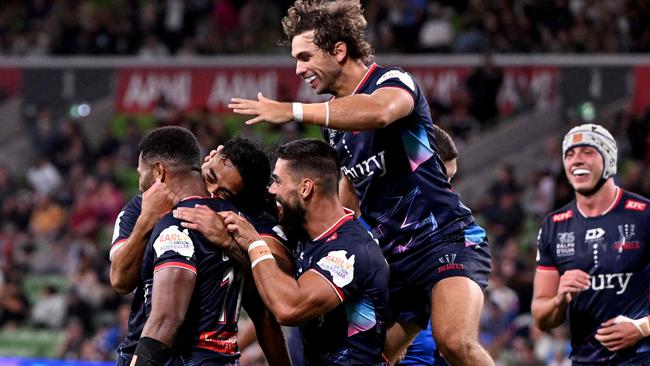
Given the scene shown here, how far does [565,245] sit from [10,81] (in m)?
16.4

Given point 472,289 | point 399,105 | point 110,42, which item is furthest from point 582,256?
point 110,42


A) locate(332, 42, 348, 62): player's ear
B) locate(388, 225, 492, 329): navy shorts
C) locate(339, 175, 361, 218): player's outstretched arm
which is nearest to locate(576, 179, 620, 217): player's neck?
locate(388, 225, 492, 329): navy shorts

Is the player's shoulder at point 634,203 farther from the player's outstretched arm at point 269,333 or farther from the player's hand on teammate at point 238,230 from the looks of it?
the player's hand on teammate at point 238,230

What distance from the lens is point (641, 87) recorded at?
16.9 m

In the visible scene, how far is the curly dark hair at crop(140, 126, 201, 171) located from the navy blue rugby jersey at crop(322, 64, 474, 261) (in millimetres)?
941

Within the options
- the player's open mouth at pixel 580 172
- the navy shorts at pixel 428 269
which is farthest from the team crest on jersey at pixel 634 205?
the navy shorts at pixel 428 269

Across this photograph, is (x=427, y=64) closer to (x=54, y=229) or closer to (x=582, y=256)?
(x=54, y=229)

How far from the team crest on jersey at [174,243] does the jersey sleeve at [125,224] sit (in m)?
0.48

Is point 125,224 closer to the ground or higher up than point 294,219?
closer to the ground

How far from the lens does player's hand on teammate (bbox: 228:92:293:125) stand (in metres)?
5.25

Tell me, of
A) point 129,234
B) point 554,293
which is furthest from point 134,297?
point 554,293

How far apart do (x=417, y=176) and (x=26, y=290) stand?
37.9ft

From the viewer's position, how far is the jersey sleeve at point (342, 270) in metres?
A: 5.48

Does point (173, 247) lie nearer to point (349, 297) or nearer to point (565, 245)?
point (349, 297)
